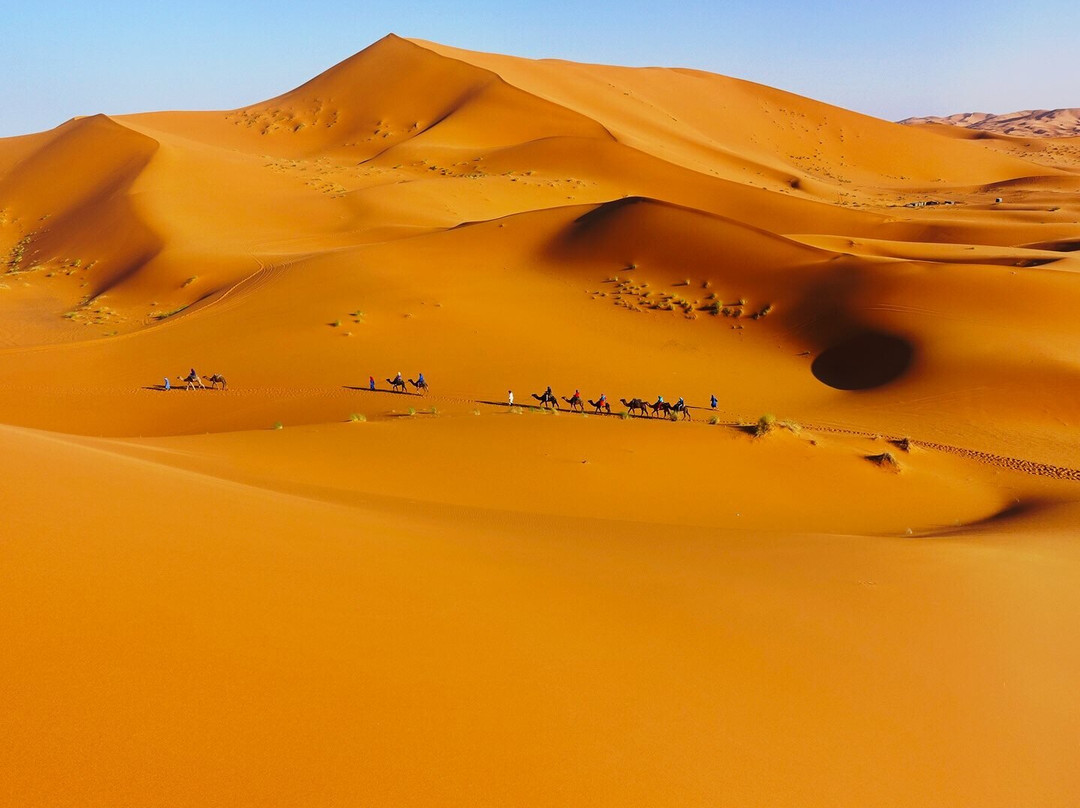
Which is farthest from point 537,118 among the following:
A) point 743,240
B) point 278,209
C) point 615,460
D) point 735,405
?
point 615,460

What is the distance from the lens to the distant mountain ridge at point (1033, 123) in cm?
12388

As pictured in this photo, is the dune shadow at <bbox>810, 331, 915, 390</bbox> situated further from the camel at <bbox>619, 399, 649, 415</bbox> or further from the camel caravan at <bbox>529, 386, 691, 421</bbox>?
the camel at <bbox>619, 399, 649, 415</bbox>

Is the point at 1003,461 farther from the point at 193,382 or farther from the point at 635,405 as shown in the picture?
the point at 193,382

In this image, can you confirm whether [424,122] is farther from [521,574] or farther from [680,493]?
[521,574]

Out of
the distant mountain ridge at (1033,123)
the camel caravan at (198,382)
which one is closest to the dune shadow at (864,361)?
the camel caravan at (198,382)

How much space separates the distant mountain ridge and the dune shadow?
120066 millimetres

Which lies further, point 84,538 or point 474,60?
point 474,60

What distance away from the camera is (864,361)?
20172 millimetres

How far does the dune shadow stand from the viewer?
19.4 metres

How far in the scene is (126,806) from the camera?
249 centimetres

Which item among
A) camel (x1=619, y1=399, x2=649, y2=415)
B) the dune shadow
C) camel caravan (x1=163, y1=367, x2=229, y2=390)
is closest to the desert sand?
the dune shadow

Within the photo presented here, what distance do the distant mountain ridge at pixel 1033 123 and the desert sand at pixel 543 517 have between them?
109 meters

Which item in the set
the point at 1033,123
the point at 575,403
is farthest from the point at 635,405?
the point at 1033,123

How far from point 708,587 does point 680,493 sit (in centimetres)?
510
